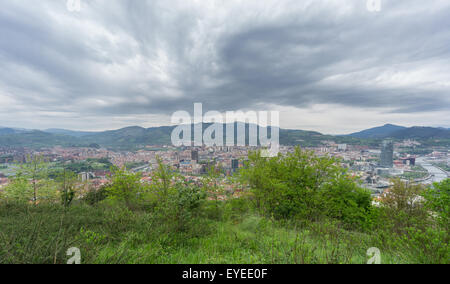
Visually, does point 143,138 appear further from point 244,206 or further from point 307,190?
point 307,190

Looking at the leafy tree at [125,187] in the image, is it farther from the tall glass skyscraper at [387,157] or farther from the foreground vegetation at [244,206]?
the tall glass skyscraper at [387,157]

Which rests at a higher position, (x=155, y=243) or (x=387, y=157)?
(x=155, y=243)

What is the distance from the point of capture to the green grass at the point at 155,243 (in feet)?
7.46

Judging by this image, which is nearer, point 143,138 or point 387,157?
point 387,157

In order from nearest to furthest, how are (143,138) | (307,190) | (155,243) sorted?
1. (155,243)
2. (307,190)
3. (143,138)

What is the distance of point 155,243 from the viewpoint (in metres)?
3.71

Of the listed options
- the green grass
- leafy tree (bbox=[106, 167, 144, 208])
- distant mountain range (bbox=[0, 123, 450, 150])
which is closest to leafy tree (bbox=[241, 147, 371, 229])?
the green grass

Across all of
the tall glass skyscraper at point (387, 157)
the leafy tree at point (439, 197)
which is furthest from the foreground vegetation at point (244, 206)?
the tall glass skyscraper at point (387, 157)

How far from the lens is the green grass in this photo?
89.5 inches

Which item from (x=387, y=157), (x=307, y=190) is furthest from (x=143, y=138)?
(x=387, y=157)

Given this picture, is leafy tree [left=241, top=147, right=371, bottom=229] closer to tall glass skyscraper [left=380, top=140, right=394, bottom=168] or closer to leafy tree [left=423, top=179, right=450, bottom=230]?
leafy tree [left=423, top=179, right=450, bottom=230]

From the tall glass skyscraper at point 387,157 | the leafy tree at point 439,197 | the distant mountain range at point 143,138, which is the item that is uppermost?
the distant mountain range at point 143,138
